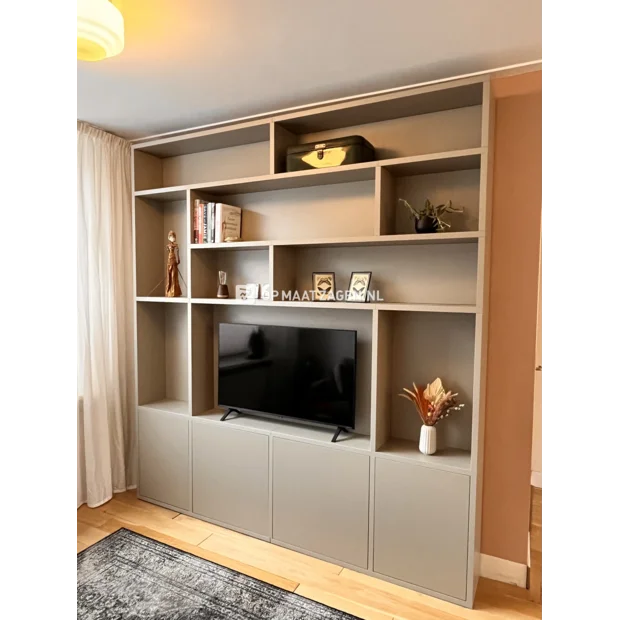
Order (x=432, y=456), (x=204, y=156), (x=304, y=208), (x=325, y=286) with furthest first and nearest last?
1. (x=204, y=156)
2. (x=304, y=208)
3. (x=325, y=286)
4. (x=432, y=456)

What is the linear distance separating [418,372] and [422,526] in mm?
786

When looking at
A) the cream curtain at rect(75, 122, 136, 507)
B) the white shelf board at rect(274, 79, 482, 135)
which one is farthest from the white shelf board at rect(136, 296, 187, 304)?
the white shelf board at rect(274, 79, 482, 135)

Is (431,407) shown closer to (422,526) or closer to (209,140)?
(422,526)

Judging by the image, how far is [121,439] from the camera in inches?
125

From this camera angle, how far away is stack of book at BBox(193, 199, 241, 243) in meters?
2.77

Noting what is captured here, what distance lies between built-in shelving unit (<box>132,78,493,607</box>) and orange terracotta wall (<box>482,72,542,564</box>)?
0.38ft

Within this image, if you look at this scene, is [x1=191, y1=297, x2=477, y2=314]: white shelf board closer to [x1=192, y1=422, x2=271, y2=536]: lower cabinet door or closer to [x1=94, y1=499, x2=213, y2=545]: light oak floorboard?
[x1=192, y1=422, x2=271, y2=536]: lower cabinet door

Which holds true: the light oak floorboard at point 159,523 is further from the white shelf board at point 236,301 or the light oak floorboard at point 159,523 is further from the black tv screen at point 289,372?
the white shelf board at point 236,301

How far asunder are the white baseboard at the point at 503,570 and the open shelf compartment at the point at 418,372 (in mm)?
582

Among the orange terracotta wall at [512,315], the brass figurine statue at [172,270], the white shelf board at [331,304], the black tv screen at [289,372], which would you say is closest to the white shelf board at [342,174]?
the orange terracotta wall at [512,315]

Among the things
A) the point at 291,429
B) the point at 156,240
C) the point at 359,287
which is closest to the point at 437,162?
the point at 359,287

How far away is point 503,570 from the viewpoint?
2266 mm
